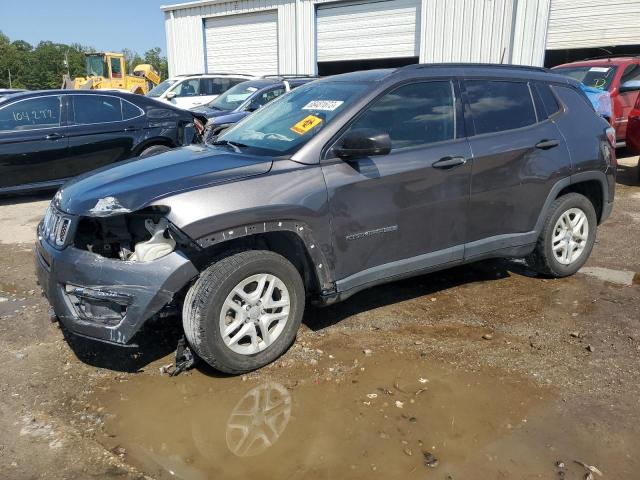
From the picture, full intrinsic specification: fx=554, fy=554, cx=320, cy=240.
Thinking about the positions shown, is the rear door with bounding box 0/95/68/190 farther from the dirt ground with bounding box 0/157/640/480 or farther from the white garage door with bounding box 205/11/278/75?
the white garage door with bounding box 205/11/278/75

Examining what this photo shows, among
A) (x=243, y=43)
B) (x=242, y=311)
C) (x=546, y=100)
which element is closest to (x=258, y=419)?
(x=242, y=311)

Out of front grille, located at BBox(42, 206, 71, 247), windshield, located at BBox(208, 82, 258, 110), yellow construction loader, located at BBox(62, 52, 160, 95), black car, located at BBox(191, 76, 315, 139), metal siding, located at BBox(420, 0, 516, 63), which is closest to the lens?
front grille, located at BBox(42, 206, 71, 247)

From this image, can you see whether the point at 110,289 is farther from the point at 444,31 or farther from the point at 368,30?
the point at 368,30

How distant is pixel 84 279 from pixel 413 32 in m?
17.1

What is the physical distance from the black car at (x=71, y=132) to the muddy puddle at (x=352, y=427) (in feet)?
18.4

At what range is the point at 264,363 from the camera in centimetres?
339

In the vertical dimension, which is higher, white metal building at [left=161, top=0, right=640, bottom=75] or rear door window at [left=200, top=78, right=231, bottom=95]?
white metal building at [left=161, top=0, right=640, bottom=75]

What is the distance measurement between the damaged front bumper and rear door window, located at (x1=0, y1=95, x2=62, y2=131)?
17.9 feet

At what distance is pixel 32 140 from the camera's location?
7.72 metres

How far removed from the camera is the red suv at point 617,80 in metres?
10.3

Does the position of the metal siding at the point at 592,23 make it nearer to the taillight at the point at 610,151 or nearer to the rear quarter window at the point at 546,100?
the taillight at the point at 610,151

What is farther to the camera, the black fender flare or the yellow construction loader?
the yellow construction loader

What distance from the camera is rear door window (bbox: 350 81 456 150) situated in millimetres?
3734

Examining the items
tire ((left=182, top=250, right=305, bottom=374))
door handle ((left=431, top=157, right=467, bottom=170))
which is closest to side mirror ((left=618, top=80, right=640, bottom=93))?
door handle ((left=431, top=157, right=467, bottom=170))
